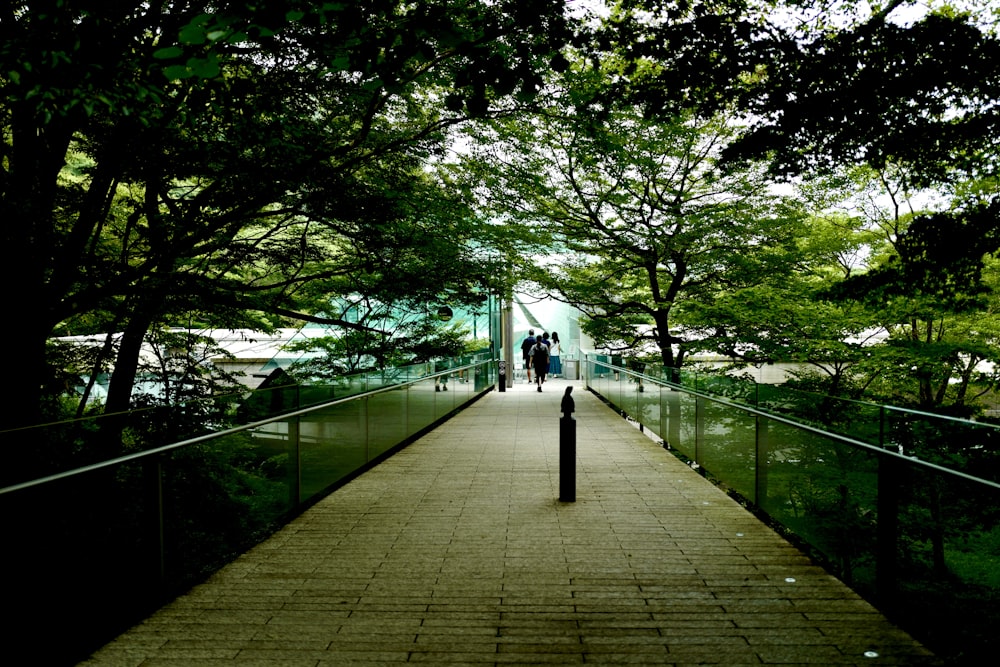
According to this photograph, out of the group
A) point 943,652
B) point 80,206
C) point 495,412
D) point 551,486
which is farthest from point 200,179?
point 495,412

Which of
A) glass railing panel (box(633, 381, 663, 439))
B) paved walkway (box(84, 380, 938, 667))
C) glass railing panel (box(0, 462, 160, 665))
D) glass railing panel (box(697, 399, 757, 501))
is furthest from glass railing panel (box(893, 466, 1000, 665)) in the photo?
glass railing panel (box(633, 381, 663, 439))

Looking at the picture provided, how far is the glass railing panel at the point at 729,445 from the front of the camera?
555cm

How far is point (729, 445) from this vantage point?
20.1 ft

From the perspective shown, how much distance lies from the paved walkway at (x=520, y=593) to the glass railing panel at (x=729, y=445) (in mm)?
271

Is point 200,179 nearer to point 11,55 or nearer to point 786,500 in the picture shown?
point 11,55

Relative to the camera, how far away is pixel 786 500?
464cm

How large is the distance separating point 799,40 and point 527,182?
7.21m

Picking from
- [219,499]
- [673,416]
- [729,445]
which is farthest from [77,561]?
[673,416]

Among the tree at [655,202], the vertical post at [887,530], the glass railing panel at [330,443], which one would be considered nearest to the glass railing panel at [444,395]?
the tree at [655,202]

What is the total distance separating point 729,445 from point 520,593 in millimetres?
3276

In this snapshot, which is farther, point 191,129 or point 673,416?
point 673,416

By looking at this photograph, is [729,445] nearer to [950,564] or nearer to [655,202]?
[950,564]

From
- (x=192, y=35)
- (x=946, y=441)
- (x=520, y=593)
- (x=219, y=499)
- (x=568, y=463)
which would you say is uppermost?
(x=192, y=35)

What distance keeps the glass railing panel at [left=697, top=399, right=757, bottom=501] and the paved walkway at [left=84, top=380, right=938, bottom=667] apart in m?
0.27
